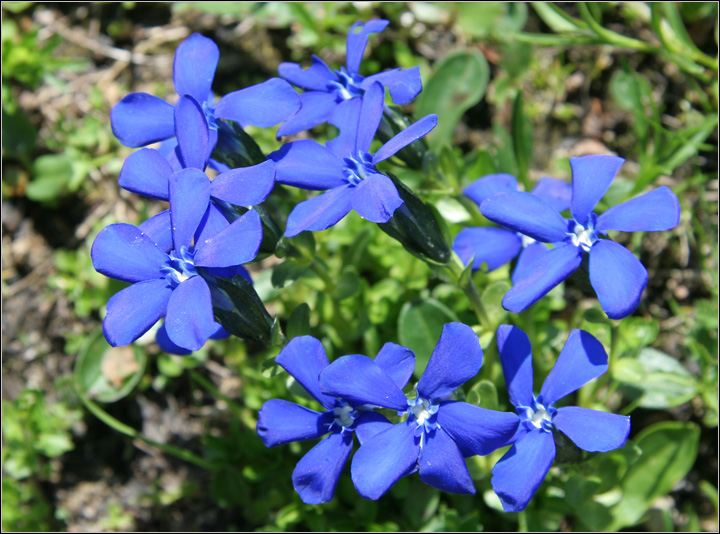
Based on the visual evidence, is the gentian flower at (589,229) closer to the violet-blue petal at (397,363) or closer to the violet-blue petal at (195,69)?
the violet-blue petal at (397,363)

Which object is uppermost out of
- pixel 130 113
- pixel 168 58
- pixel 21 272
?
pixel 130 113

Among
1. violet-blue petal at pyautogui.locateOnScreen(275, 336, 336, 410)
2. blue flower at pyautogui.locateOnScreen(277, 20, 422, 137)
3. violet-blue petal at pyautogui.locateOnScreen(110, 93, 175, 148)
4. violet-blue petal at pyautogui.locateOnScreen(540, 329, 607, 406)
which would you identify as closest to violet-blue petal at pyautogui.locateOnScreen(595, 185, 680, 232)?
violet-blue petal at pyautogui.locateOnScreen(540, 329, 607, 406)

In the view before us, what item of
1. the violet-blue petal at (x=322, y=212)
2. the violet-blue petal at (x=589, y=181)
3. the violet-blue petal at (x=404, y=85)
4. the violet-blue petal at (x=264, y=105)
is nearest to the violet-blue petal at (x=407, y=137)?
the violet-blue petal at (x=322, y=212)

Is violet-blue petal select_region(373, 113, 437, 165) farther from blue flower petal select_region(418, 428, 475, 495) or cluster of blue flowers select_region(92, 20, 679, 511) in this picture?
blue flower petal select_region(418, 428, 475, 495)

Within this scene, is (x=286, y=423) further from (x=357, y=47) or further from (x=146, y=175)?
(x=357, y=47)

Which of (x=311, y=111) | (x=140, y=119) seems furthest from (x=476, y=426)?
(x=140, y=119)

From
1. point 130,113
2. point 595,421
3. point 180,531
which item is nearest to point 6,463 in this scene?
point 180,531

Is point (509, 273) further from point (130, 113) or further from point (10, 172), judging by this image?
point (10, 172)
